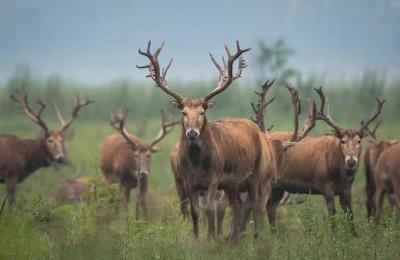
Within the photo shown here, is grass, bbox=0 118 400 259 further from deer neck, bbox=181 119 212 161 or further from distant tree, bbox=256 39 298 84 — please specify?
distant tree, bbox=256 39 298 84

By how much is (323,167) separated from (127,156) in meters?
6.73

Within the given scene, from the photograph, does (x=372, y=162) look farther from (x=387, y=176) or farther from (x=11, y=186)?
(x=11, y=186)

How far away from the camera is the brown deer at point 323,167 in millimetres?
18734

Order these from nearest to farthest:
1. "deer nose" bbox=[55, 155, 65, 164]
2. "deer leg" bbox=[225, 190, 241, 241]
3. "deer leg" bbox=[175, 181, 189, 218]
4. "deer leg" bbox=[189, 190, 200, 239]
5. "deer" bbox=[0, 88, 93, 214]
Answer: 1. "deer leg" bbox=[189, 190, 200, 239]
2. "deer leg" bbox=[225, 190, 241, 241]
3. "deer leg" bbox=[175, 181, 189, 218]
4. "deer" bbox=[0, 88, 93, 214]
5. "deer nose" bbox=[55, 155, 65, 164]

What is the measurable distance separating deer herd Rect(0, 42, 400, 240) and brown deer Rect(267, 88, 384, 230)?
0.06 feet

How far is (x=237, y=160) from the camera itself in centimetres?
1573

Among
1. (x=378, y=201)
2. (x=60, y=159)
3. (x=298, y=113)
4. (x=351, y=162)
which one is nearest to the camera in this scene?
(x=351, y=162)

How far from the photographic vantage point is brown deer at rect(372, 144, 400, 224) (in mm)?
18688

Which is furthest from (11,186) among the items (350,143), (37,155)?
(350,143)

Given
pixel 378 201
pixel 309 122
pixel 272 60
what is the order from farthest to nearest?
1. pixel 272 60
2. pixel 378 201
3. pixel 309 122

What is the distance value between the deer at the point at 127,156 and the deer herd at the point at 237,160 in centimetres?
3

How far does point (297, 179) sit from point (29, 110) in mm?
8060

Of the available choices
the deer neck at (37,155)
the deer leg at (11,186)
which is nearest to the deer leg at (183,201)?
the deer leg at (11,186)

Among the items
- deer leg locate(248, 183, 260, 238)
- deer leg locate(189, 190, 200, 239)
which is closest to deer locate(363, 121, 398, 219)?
deer leg locate(248, 183, 260, 238)
